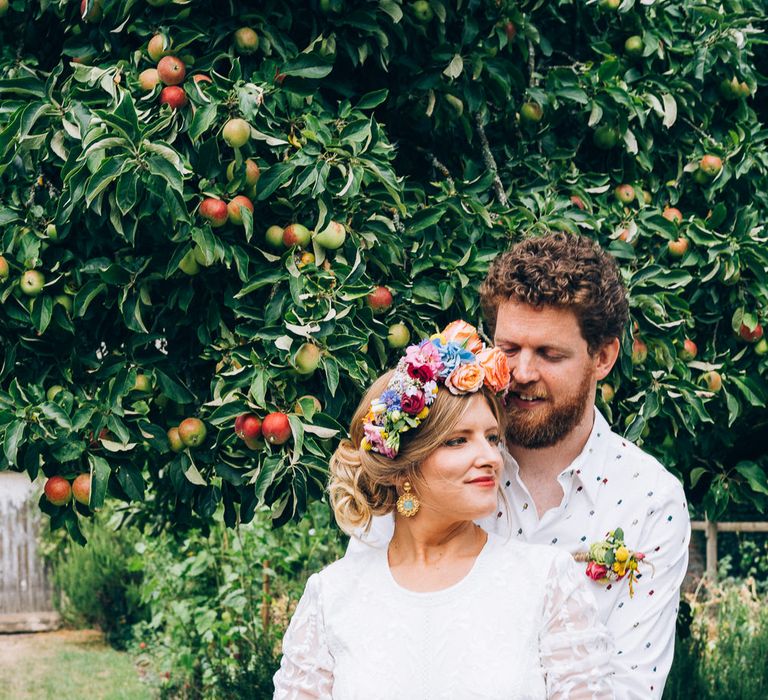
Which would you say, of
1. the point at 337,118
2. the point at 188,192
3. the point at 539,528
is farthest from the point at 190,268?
the point at 539,528

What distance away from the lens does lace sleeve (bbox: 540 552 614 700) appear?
188cm

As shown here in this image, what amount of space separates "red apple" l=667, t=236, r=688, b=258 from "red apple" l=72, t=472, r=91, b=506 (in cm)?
183

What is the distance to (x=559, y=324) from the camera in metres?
2.25

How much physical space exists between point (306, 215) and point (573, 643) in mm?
1422

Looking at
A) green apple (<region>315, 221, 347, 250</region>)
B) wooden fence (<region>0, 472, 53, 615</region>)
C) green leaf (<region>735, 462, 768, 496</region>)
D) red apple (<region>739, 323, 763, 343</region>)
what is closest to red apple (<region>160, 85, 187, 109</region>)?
green apple (<region>315, 221, 347, 250</region>)

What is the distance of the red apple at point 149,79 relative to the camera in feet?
9.05

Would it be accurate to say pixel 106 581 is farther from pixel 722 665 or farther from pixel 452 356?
pixel 452 356

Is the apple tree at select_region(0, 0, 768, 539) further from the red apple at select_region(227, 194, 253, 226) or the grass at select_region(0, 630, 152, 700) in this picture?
the grass at select_region(0, 630, 152, 700)

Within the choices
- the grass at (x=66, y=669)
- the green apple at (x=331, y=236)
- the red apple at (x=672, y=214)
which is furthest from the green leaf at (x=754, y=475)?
the grass at (x=66, y=669)

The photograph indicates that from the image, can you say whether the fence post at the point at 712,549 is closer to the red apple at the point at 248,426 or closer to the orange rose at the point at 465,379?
the red apple at the point at 248,426

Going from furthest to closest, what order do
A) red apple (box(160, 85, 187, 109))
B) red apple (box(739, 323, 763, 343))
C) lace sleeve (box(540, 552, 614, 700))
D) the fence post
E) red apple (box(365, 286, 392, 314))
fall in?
the fence post, red apple (box(739, 323, 763, 343)), red apple (box(365, 286, 392, 314)), red apple (box(160, 85, 187, 109)), lace sleeve (box(540, 552, 614, 700))

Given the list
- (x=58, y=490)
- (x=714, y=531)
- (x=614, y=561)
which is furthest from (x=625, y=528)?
(x=714, y=531)

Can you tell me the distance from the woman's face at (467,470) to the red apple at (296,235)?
885 mm

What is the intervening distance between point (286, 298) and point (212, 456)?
0.47m
